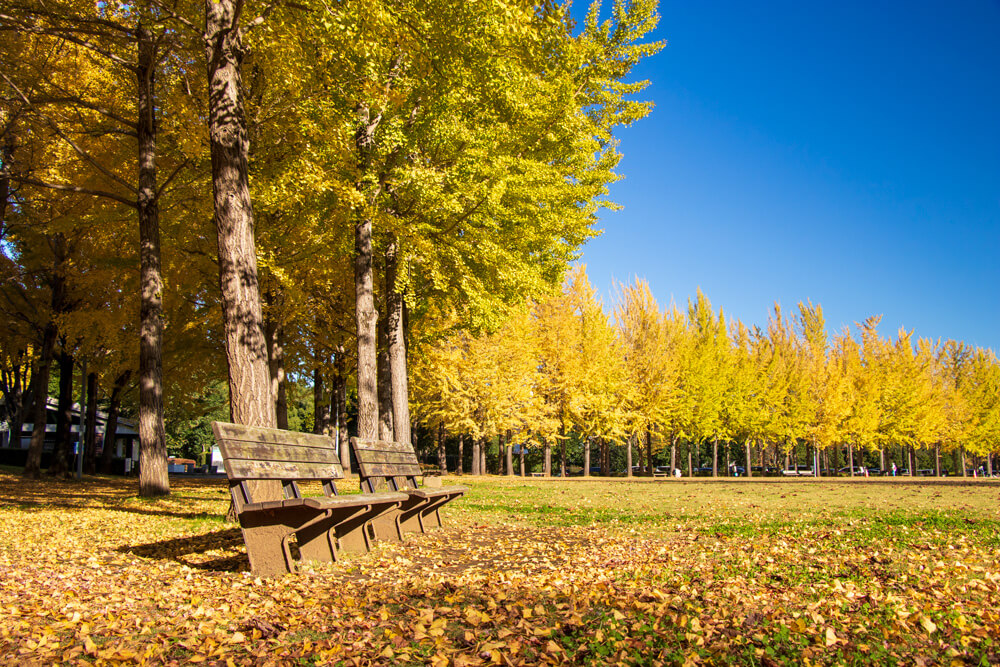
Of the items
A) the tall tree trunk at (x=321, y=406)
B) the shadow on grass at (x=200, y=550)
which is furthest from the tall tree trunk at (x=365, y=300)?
the tall tree trunk at (x=321, y=406)

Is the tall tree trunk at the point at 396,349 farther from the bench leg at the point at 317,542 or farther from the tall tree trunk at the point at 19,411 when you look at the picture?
the tall tree trunk at the point at 19,411

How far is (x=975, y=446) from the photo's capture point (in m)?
40.3

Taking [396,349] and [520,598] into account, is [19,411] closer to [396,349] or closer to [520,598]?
[396,349]

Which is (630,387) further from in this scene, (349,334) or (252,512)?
(252,512)

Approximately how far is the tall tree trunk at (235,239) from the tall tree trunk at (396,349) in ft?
14.3

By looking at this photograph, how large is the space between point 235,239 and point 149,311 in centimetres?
443

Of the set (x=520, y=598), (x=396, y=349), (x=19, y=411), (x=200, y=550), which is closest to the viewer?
(x=520, y=598)

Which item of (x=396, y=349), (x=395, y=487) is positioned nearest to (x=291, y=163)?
(x=396, y=349)

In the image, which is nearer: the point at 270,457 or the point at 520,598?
the point at 520,598

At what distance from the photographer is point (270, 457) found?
481 centimetres

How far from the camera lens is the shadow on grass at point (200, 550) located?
514 centimetres

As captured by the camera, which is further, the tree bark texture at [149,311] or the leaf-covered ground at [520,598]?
the tree bark texture at [149,311]

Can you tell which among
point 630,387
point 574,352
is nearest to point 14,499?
point 574,352

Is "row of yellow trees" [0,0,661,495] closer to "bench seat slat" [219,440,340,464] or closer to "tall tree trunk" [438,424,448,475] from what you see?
"bench seat slat" [219,440,340,464]
